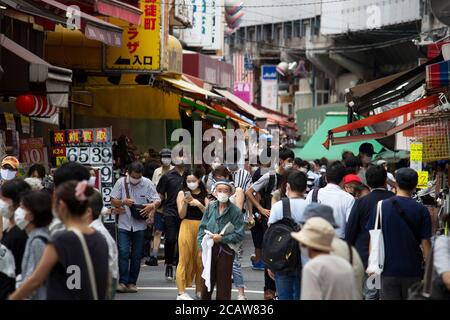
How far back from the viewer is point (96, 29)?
66.5 feet

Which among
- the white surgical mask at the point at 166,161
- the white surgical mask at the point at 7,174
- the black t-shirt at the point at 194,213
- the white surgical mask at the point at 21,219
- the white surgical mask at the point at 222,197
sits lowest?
the black t-shirt at the point at 194,213

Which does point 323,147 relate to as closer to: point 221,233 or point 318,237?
point 221,233

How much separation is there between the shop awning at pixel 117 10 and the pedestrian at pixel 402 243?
38.6 ft

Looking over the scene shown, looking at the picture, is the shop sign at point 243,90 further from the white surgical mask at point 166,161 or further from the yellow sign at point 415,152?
the yellow sign at point 415,152

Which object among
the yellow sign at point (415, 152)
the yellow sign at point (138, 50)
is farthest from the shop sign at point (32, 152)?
the yellow sign at point (138, 50)

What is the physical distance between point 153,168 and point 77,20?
4109mm

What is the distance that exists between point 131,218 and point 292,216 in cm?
484

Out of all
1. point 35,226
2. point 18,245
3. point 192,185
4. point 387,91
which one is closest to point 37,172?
point 192,185

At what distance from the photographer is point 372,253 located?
35.2 ft

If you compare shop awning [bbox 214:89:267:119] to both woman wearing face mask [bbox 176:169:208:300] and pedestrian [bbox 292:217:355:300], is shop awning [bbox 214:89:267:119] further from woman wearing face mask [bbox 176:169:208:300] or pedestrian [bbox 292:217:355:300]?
pedestrian [bbox 292:217:355:300]

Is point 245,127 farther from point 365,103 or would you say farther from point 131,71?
point 365,103

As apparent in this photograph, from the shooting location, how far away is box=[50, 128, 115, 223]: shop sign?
679 inches

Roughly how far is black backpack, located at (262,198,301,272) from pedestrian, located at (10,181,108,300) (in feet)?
11.4

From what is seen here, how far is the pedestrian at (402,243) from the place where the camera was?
10586 millimetres
